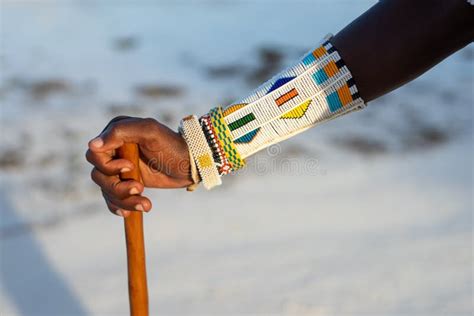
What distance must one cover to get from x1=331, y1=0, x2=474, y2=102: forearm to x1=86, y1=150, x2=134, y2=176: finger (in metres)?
0.63

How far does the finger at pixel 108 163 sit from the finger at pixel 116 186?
0.02 m

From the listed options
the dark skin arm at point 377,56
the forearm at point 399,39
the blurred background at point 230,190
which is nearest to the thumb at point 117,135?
the dark skin arm at point 377,56

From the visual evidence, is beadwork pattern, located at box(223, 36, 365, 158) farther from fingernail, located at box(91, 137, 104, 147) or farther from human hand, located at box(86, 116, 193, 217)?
fingernail, located at box(91, 137, 104, 147)

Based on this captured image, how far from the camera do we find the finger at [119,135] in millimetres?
2096

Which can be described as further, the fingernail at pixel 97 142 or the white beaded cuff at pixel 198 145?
the white beaded cuff at pixel 198 145

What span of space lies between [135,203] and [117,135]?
0.19m

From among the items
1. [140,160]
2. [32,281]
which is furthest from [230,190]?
[140,160]

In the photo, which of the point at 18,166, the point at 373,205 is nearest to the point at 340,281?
the point at 373,205

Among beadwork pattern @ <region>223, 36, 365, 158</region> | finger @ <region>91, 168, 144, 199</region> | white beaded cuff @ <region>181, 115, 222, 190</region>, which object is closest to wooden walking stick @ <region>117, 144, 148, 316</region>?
finger @ <region>91, 168, 144, 199</region>

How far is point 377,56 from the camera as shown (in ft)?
6.94

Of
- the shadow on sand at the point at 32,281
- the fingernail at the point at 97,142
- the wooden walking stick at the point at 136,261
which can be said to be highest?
the shadow on sand at the point at 32,281

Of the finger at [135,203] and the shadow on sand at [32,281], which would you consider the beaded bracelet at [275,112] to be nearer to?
the finger at [135,203]

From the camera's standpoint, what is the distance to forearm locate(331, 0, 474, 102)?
202 centimetres

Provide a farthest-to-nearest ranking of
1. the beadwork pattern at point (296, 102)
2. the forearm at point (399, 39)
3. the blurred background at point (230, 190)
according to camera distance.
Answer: the blurred background at point (230, 190) < the beadwork pattern at point (296, 102) < the forearm at point (399, 39)
